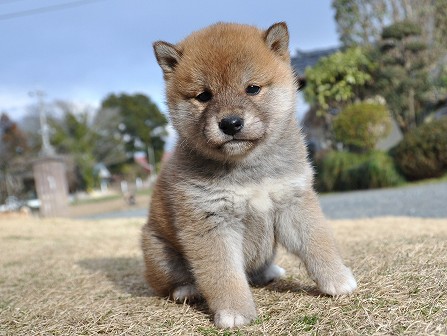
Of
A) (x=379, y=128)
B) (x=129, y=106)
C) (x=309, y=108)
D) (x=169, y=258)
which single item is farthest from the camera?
(x=129, y=106)

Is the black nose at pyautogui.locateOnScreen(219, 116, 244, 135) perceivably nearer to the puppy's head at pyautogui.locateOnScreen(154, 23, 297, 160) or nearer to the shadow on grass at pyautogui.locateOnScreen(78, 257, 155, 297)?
the puppy's head at pyautogui.locateOnScreen(154, 23, 297, 160)

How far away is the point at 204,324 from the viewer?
2146mm

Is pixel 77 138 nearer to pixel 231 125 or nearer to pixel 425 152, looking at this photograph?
pixel 425 152

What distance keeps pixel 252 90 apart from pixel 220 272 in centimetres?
95

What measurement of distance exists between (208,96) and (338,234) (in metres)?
3.37

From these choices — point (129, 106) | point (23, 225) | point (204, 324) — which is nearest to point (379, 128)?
point (23, 225)

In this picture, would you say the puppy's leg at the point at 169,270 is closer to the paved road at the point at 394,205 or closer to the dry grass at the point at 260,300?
the dry grass at the point at 260,300

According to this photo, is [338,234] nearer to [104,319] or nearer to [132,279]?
[132,279]

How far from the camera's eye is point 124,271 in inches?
149

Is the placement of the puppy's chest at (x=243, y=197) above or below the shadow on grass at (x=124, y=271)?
above

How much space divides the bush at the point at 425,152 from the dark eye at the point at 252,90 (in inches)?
415

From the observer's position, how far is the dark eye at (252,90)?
2219mm

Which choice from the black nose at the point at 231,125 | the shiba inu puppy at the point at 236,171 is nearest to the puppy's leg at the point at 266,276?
the shiba inu puppy at the point at 236,171

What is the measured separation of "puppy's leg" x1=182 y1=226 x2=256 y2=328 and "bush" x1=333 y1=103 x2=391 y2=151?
12020 millimetres
